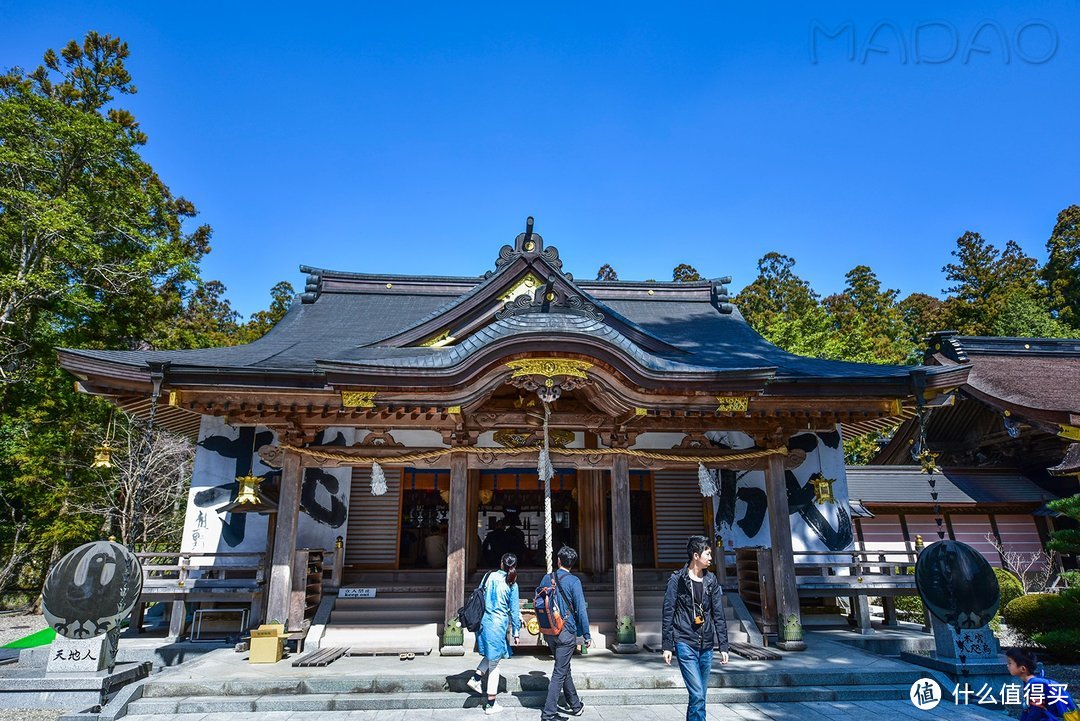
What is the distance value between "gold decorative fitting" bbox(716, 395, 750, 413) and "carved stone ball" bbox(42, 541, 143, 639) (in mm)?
7943

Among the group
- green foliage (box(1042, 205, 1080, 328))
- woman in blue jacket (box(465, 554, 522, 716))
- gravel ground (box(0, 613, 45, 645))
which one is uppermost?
green foliage (box(1042, 205, 1080, 328))

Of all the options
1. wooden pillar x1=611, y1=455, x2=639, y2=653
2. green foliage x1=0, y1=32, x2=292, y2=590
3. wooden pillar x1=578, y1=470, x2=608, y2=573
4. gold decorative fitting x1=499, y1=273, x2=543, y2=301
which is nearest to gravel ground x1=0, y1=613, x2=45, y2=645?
green foliage x1=0, y1=32, x2=292, y2=590

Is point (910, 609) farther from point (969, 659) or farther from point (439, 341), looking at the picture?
point (439, 341)

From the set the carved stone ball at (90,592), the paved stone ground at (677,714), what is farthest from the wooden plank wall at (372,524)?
the paved stone ground at (677,714)

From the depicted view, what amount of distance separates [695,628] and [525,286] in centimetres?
805

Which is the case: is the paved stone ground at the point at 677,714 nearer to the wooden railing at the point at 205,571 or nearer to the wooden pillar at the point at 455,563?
the wooden pillar at the point at 455,563

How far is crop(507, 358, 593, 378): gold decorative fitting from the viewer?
8.30 m

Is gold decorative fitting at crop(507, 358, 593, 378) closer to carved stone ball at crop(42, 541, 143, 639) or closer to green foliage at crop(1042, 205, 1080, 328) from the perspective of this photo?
carved stone ball at crop(42, 541, 143, 639)

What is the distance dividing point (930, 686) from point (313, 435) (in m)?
8.92

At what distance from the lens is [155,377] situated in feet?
25.7

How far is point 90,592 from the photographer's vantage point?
6.81 meters

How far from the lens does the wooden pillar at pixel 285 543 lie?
855 centimetres

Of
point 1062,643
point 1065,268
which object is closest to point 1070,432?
point 1062,643

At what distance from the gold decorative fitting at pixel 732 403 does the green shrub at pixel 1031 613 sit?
20.5 ft
